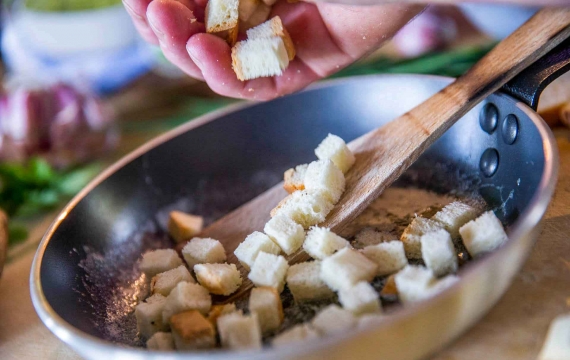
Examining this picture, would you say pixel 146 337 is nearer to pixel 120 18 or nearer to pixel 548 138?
pixel 548 138

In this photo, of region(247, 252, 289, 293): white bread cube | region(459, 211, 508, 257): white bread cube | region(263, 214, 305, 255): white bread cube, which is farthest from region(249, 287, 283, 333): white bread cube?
region(459, 211, 508, 257): white bread cube

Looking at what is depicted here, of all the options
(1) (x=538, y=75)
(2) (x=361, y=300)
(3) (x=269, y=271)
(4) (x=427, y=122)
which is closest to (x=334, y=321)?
(2) (x=361, y=300)

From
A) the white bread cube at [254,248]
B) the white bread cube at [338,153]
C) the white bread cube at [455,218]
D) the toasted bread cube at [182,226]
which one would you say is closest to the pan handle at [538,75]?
the white bread cube at [455,218]

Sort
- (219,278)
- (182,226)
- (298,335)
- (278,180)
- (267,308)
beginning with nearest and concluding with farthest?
1. (298,335)
2. (267,308)
3. (219,278)
4. (182,226)
5. (278,180)

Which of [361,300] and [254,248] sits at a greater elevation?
[361,300]

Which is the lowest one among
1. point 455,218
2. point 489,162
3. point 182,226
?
point 182,226

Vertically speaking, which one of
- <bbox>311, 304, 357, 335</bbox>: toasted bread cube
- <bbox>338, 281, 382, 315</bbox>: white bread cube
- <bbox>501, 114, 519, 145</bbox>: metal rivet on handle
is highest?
<bbox>501, 114, 519, 145</bbox>: metal rivet on handle

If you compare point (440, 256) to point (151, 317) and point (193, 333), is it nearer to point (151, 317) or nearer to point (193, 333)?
point (193, 333)

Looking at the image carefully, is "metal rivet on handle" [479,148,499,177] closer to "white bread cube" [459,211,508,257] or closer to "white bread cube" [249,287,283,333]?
"white bread cube" [459,211,508,257]
